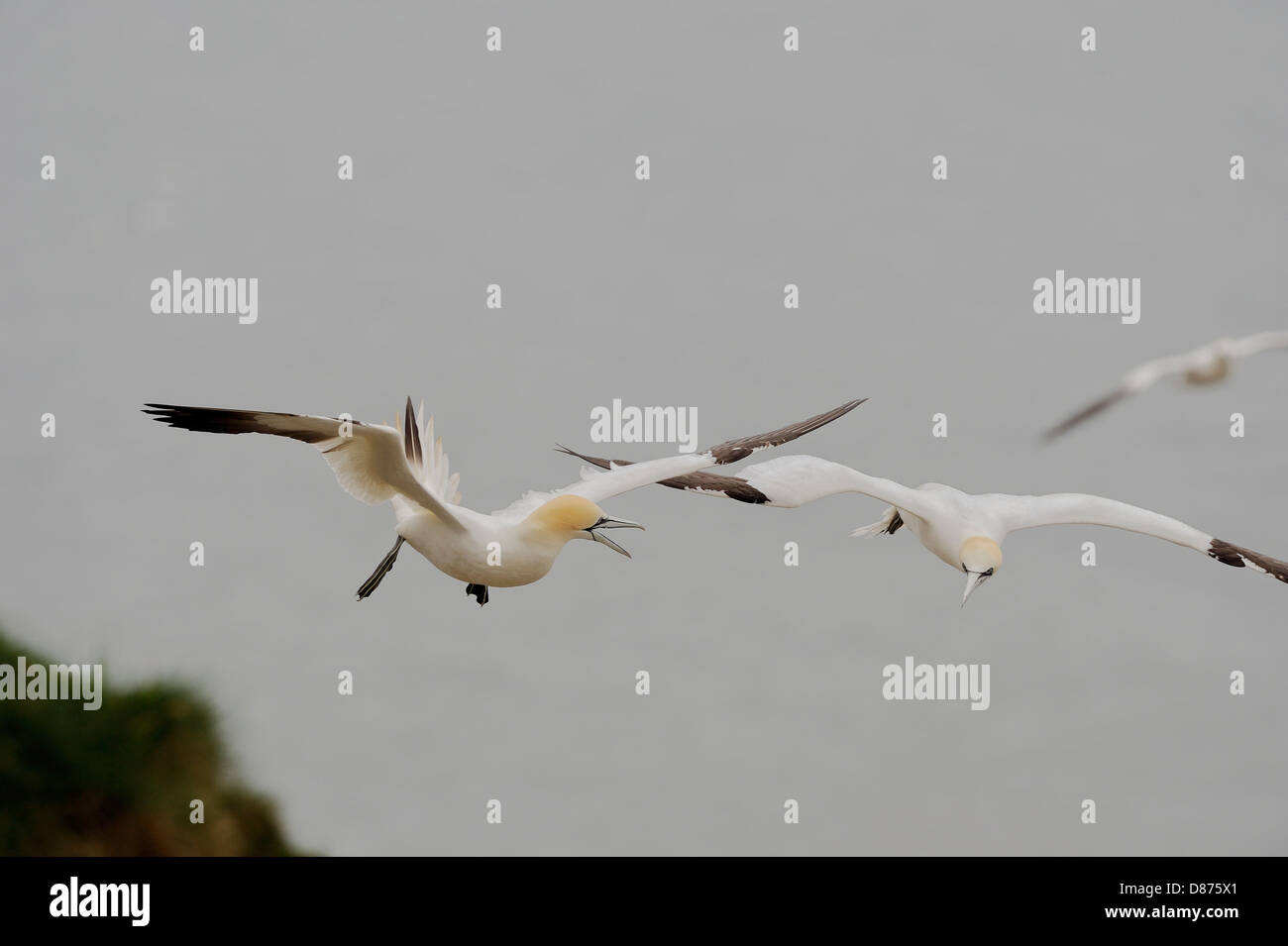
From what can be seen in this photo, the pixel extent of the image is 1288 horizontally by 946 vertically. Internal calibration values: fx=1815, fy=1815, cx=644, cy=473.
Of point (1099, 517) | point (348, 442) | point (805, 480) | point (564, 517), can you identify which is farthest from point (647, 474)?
point (1099, 517)

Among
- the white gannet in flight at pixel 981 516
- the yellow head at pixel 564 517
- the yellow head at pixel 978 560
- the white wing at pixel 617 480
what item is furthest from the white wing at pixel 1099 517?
the yellow head at pixel 564 517

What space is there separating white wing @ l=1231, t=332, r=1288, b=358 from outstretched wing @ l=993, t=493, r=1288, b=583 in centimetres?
441

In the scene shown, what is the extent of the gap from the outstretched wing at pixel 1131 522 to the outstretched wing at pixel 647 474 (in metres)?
2.27

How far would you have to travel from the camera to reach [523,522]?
12.8 metres

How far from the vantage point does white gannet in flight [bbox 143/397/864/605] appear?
1107 cm

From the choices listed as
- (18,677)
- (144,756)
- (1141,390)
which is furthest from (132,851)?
(1141,390)

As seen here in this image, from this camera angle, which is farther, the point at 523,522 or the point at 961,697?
the point at 961,697

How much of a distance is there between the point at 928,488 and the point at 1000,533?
0.73 meters

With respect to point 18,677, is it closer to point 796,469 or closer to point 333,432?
point 333,432

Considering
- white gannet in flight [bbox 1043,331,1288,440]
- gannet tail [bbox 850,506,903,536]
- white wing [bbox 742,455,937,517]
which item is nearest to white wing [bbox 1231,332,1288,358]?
white gannet in flight [bbox 1043,331,1288,440]

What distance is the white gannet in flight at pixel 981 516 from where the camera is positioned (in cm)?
1393

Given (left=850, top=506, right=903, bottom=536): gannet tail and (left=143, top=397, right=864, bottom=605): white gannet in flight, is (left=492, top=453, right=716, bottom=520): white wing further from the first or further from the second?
(left=850, top=506, right=903, bottom=536): gannet tail

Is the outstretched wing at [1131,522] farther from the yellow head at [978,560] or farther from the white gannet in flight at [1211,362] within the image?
the white gannet in flight at [1211,362]

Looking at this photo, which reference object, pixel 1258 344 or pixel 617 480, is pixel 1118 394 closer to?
pixel 1258 344
